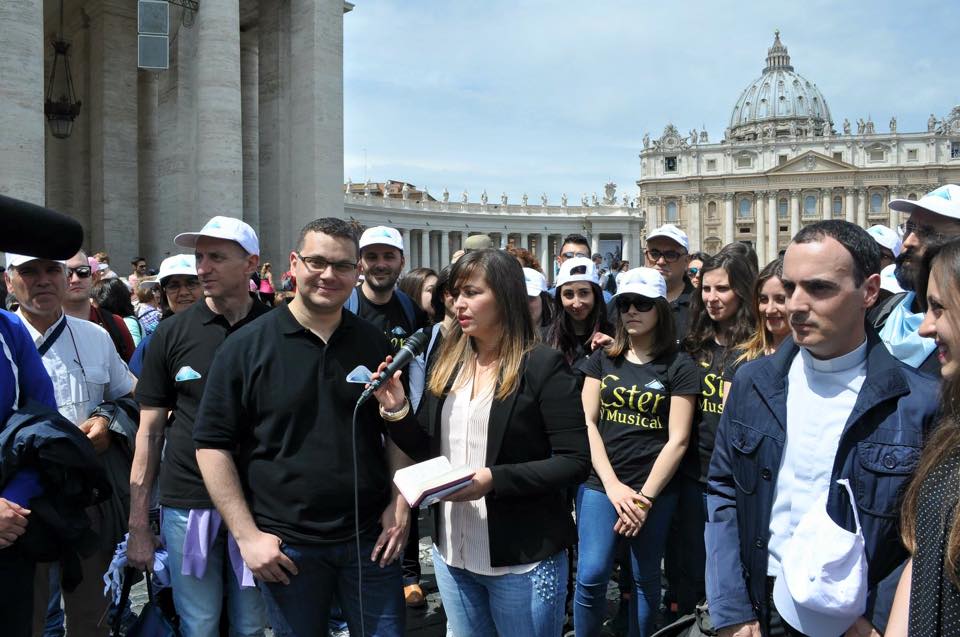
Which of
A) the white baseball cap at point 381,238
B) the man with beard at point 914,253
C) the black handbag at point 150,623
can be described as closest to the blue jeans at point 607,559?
the man with beard at point 914,253

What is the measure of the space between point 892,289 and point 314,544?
350 centimetres

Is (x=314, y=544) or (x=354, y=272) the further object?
(x=354, y=272)

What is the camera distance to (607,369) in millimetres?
4117

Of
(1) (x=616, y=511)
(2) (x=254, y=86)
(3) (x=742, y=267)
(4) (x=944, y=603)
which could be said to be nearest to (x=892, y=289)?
(3) (x=742, y=267)

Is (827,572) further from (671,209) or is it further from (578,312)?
(671,209)

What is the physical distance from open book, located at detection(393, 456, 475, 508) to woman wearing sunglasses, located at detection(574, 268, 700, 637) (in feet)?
4.94

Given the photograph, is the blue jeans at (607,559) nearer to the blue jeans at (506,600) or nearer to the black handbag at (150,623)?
the blue jeans at (506,600)

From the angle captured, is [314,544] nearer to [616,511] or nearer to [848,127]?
[616,511]

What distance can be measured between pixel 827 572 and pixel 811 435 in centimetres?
49

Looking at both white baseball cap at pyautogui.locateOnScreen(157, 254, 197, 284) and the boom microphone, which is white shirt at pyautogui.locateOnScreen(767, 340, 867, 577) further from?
white baseball cap at pyautogui.locateOnScreen(157, 254, 197, 284)

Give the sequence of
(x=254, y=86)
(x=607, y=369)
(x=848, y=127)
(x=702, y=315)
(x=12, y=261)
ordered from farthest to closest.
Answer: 1. (x=848, y=127)
2. (x=254, y=86)
3. (x=702, y=315)
4. (x=607, y=369)
5. (x=12, y=261)

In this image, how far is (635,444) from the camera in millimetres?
3951

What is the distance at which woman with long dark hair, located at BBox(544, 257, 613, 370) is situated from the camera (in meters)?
5.02

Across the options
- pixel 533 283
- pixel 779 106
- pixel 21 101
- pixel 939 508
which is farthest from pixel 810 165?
pixel 939 508
